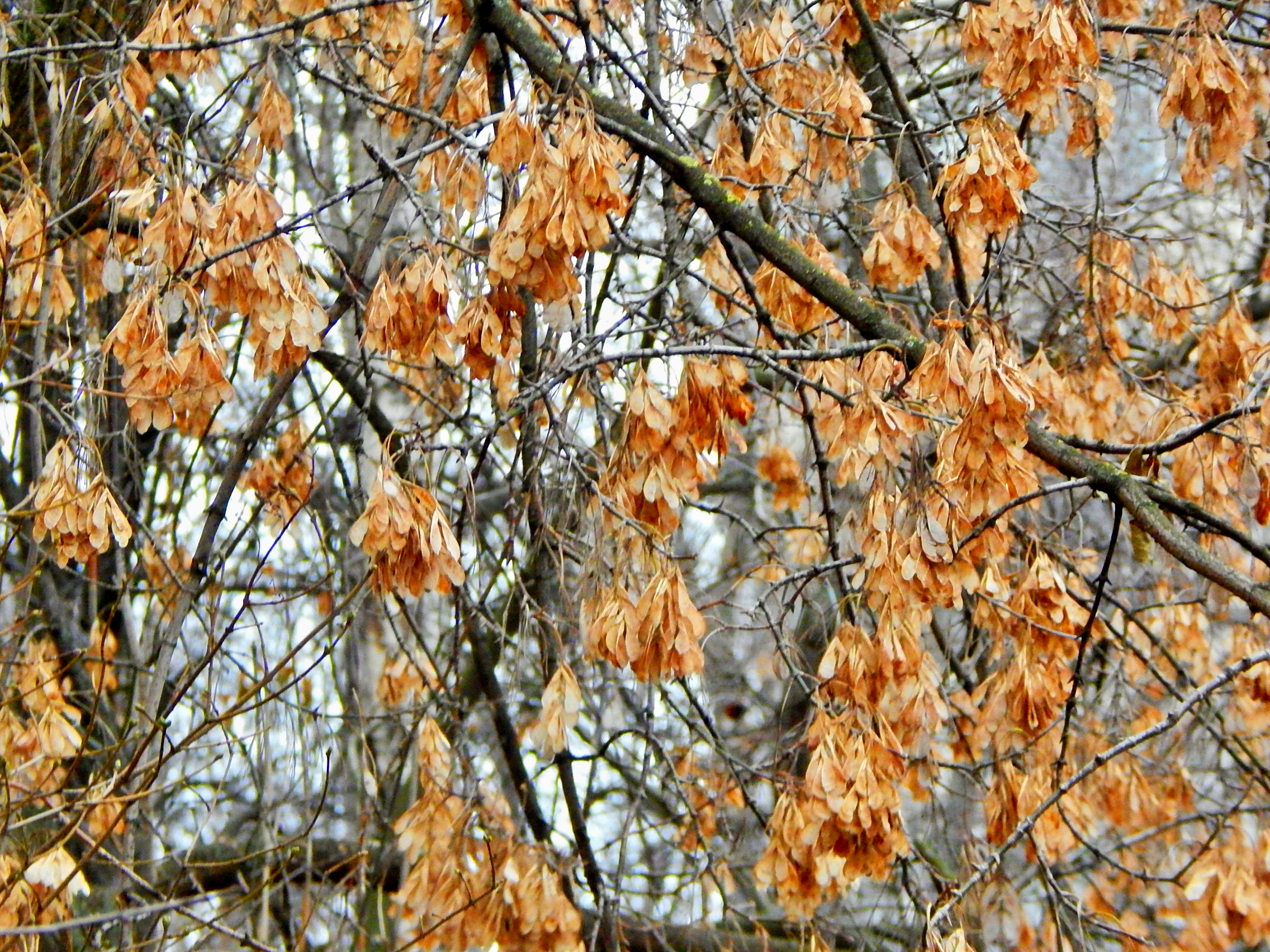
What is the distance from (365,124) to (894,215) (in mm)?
3840

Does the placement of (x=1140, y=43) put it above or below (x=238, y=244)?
above

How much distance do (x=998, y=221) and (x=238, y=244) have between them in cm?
162

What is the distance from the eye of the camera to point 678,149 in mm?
3514

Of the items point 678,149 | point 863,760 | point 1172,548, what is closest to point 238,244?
point 678,149

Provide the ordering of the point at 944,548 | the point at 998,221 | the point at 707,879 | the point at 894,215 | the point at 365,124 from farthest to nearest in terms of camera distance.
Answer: the point at 365,124, the point at 707,879, the point at 894,215, the point at 998,221, the point at 944,548

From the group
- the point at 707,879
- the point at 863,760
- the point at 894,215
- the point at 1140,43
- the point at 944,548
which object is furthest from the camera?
the point at 1140,43

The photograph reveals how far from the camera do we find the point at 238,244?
2664 mm

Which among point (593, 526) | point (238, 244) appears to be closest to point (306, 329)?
point (238, 244)

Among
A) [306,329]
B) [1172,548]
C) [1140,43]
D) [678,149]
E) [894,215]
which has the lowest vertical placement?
[1172,548]

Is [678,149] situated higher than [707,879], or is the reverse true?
[678,149]

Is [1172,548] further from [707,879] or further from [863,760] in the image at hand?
[707,879]

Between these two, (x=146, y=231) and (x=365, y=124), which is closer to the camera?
(x=146, y=231)

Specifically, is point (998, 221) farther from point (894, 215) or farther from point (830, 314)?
point (830, 314)

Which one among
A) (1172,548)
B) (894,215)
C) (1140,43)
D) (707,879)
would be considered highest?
(1140,43)
